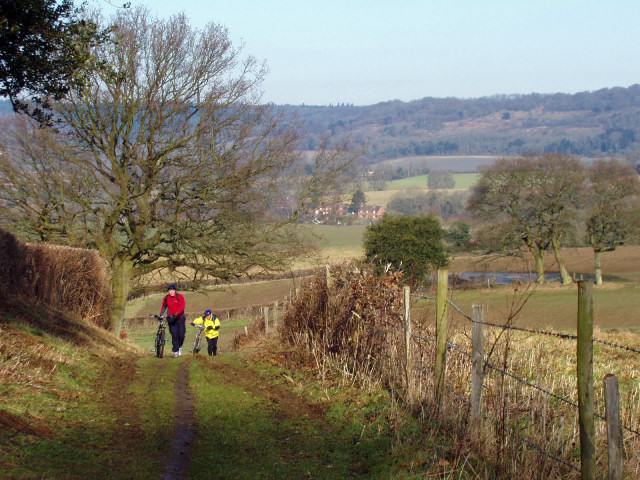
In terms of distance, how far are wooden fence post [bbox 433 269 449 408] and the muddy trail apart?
Answer: 116 cm

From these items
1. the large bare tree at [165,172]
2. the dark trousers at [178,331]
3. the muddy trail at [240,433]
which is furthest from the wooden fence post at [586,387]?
the large bare tree at [165,172]

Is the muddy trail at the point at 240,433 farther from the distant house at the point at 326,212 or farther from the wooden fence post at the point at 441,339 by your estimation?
the distant house at the point at 326,212

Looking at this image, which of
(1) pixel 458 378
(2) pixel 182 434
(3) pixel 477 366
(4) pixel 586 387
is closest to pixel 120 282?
(2) pixel 182 434

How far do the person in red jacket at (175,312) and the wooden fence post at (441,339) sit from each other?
9.31 m

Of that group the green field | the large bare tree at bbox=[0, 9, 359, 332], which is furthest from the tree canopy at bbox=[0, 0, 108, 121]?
the green field

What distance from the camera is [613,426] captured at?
187 inches

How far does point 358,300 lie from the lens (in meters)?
10.6

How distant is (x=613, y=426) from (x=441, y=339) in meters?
3.27

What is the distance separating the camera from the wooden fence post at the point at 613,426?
184 inches

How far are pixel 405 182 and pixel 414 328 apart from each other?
181 m

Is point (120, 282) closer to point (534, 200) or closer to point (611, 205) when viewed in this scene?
point (534, 200)

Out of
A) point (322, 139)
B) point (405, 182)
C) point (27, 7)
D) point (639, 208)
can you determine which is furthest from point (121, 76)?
point (405, 182)

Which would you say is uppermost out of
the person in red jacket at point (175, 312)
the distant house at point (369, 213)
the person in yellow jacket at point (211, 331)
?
the person in red jacket at point (175, 312)

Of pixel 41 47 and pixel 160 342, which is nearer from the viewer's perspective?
pixel 41 47
